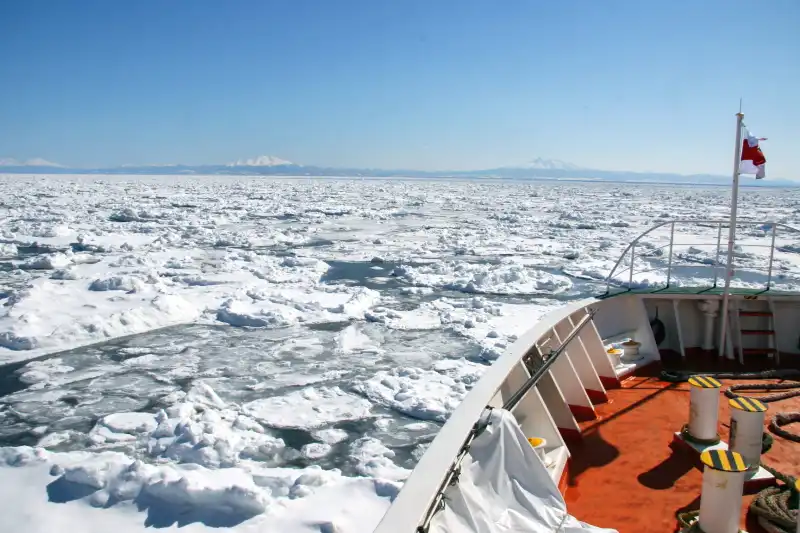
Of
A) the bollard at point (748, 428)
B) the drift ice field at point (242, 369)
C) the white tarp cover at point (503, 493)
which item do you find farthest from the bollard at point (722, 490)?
the drift ice field at point (242, 369)

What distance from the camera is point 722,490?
85.2 inches

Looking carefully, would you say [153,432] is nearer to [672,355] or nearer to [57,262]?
[672,355]

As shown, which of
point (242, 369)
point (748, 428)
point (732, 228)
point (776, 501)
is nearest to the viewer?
point (776, 501)

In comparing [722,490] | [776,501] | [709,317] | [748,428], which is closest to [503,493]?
[722,490]

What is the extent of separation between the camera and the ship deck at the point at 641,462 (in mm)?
2605

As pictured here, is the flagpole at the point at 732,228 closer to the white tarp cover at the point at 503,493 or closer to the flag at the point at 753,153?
the flag at the point at 753,153

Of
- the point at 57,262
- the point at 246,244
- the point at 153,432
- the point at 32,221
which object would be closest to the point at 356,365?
the point at 153,432

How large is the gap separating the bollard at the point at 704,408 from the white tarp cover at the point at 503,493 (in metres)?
1.19

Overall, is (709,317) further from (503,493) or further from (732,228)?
(503,493)

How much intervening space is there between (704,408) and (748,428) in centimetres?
28

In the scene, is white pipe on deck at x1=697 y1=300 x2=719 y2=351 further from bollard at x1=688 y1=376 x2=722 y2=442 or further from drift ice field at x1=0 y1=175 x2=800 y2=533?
drift ice field at x1=0 y1=175 x2=800 y2=533

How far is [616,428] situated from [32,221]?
2347 centimetres

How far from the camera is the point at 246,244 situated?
55.4 feet

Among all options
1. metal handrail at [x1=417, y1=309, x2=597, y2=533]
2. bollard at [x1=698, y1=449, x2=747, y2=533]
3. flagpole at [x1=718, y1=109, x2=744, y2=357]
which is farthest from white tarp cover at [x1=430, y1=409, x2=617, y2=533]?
flagpole at [x1=718, y1=109, x2=744, y2=357]
